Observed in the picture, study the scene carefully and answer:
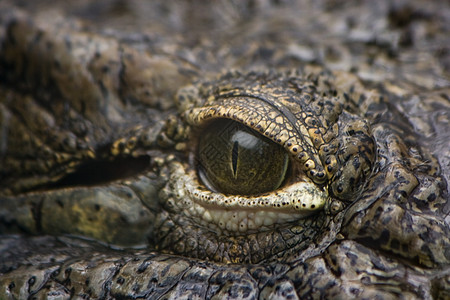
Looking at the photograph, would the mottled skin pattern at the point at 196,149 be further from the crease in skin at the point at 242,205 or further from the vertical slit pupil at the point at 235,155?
the vertical slit pupil at the point at 235,155

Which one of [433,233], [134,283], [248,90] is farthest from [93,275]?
[433,233]

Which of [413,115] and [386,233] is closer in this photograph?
[386,233]

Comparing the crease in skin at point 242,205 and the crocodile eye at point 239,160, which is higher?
the crocodile eye at point 239,160

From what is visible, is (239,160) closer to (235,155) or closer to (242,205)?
(235,155)

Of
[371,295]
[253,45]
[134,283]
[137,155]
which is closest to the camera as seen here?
[371,295]

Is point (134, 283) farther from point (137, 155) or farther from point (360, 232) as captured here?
point (360, 232)

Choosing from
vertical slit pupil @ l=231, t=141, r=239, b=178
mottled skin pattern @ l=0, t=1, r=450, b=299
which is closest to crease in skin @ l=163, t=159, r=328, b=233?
mottled skin pattern @ l=0, t=1, r=450, b=299

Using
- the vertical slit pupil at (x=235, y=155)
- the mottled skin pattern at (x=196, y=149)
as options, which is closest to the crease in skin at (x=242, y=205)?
the mottled skin pattern at (x=196, y=149)

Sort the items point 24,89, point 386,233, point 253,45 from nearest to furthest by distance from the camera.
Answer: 1. point 386,233
2. point 24,89
3. point 253,45
